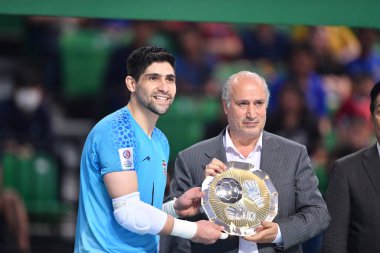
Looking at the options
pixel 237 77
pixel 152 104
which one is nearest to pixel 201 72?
pixel 237 77

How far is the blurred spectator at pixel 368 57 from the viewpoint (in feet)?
17.3

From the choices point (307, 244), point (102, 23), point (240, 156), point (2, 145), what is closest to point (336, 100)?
point (307, 244)

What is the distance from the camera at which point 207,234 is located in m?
3.03

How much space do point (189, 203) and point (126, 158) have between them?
0.47 m

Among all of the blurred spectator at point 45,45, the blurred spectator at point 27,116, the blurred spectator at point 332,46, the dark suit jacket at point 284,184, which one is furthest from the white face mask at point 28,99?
the dark suit jacket at point 284,184

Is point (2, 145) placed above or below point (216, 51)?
below

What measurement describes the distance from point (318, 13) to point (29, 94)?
231 centimetres

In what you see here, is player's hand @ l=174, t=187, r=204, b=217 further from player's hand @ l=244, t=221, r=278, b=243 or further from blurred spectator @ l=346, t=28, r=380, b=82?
blurred spectator @ l=346, t=28, r=380, b=82

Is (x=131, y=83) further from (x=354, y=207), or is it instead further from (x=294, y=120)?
(x=294, y=120)

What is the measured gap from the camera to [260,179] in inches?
126

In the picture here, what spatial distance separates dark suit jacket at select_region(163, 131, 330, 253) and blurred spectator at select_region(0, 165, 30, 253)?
2042 millimetres

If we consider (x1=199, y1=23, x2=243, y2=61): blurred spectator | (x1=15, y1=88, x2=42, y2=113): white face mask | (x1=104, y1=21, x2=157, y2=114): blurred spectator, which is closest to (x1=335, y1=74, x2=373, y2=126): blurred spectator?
(x1=199, y1=23, x2=243, y2=61): blurred spectator

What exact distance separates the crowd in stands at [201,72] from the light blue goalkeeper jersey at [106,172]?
2.20 metres

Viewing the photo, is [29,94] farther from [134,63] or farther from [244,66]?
[134,63]
